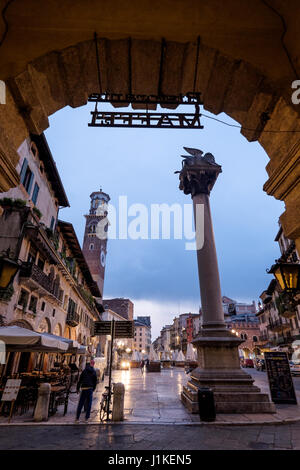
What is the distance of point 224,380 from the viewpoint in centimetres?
783

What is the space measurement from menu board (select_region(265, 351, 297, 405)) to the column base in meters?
2.18

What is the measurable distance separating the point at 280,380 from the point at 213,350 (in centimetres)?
341

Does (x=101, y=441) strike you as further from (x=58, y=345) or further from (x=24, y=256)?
(x=24, y=256)

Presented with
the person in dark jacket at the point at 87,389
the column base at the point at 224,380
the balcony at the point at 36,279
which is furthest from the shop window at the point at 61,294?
the column base at the point at 224,380

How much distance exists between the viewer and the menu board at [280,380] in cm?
925

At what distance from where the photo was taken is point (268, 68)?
3750 mm

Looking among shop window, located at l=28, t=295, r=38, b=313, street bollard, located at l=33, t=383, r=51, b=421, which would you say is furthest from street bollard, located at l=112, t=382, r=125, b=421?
shop window, located at l=28, t=295, r=38, b=313

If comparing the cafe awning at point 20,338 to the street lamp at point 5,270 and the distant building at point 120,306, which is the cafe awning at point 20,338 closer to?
the street lamp at point 5,270

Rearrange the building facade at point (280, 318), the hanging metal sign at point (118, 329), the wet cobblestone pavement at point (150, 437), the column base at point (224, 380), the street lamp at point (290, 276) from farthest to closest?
the building facade at point (280, 318) < the hanging metal sign at point (118, 329) < the column base at point (224, 380) < the wet cobblestone pavement at point (150, 437) < the street lamp at point (290, 276)

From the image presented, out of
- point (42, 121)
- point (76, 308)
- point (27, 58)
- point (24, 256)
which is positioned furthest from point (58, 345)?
point (76, 308)

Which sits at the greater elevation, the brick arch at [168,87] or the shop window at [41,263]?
the shop window at [41,263]

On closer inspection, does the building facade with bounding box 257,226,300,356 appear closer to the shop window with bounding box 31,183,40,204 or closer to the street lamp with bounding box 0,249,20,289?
the shop window with bounding box 31,183,40,204

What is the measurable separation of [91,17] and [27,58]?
3.49 feet

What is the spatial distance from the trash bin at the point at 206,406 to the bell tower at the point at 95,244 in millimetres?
48022
